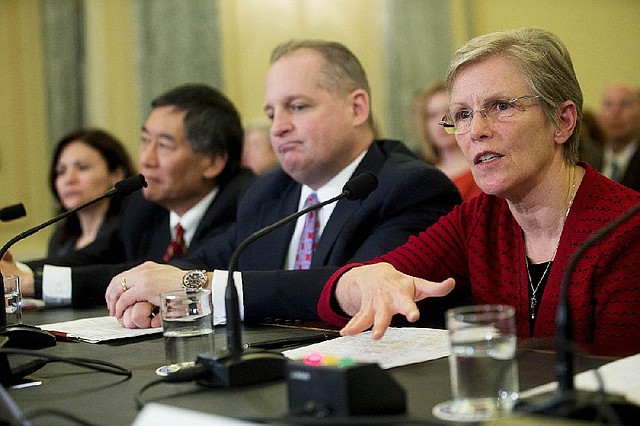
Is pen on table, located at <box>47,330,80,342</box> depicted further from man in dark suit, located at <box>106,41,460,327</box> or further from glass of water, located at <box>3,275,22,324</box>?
glass of water, located at <box>3,275,22,324</box>

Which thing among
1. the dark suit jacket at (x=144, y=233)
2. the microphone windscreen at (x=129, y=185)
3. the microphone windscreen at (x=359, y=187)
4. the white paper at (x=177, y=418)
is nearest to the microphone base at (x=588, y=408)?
the white paper at (x=177, y=418)

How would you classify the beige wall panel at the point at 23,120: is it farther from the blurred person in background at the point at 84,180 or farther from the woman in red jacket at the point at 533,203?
the woman in red jacket at the point at 533,203

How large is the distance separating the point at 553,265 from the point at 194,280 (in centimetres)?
83

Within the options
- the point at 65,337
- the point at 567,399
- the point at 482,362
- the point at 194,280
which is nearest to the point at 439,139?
the point at 194,280

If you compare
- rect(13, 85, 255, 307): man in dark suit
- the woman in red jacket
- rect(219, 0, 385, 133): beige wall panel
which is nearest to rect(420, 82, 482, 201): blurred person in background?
rect(219, 0, 385, 133): beige wall panel

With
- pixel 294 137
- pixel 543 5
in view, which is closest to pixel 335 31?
pixel 543 5

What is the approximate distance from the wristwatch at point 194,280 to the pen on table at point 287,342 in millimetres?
395

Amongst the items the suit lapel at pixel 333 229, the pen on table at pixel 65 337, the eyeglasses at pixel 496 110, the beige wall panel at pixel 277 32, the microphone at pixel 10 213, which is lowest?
the pen on table at pixel 65 337

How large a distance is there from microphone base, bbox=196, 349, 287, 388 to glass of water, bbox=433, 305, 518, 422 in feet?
1.10

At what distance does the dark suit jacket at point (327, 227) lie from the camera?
2.34m

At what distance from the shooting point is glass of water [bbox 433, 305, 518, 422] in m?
1.24

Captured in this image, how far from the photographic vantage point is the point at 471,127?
6.88ft

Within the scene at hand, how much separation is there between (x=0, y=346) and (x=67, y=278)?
1393 mm

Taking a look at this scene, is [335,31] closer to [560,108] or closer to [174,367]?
[560,108]
